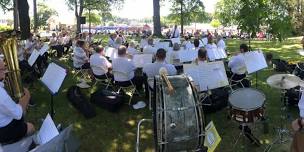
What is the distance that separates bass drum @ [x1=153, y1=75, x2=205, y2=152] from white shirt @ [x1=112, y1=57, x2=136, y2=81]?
13.6 feet

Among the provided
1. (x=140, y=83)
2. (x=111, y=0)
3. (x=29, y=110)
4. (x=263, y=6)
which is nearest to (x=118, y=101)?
(x=140, y=83)

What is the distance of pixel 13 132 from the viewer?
521cm

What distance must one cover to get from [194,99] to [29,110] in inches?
212

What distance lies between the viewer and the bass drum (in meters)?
5.28

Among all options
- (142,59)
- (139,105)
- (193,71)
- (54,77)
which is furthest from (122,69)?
(54,77)

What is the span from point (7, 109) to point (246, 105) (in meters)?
3.69

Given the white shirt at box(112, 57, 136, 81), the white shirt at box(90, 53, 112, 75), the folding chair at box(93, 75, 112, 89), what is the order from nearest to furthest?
the white shirt at box(112, 57, 136, 81), the white shirt at box(90, 53, 112, 75), the folding chair at box(93, 75, 112, 89)

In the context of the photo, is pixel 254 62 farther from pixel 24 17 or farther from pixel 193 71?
pixel 24 17

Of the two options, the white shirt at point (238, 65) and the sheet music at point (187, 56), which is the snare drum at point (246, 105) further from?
the sheet music at point (187, 56)

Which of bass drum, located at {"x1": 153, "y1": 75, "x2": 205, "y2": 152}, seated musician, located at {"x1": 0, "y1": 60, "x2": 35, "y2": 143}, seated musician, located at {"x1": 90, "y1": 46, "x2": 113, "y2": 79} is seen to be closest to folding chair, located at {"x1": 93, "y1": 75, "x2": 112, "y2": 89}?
seated musician, located at {"x1": 90, "y1": 46, "x2": 113, "y2": 79}

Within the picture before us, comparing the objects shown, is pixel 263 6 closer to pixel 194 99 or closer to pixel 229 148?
pixel 229 148

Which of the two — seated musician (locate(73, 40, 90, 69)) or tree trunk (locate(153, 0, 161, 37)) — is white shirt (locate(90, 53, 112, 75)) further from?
tree trunk (locate(153, 0, 161, 37))

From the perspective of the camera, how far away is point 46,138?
489 cm

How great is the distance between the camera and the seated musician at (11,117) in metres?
4.84
